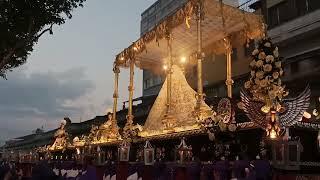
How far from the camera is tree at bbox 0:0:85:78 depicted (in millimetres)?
15812

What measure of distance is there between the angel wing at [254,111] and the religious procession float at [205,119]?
0.02 metres

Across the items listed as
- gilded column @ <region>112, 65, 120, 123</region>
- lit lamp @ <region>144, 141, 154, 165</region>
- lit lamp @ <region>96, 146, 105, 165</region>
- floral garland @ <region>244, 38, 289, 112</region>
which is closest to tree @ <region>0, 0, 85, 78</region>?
gilded column @ <region>112, 65, 120, 123</region>

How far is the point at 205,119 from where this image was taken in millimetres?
9805

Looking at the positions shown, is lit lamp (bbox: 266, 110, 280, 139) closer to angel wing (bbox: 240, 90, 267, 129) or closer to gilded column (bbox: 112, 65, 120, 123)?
angel wing (bbox: 240, 90, 267, 129)

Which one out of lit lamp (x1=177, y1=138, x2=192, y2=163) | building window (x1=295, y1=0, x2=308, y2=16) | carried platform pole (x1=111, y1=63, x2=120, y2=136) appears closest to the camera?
lit lamp (x1=177, y1=138, x2=192, y2=163)

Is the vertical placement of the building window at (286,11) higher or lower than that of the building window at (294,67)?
higher

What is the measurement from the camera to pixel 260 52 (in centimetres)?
Result: 813

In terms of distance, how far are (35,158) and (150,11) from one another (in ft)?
86.6

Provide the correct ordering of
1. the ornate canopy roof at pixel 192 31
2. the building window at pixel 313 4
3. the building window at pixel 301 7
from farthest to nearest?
the building window at pixel 301 7 → the building window at pixel 313 4 → the ornate canopy roof at pixel 192 31

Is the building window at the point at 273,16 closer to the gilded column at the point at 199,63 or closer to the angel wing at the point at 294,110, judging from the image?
the gilded column at the point at 199,63

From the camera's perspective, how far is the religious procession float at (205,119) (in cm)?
757

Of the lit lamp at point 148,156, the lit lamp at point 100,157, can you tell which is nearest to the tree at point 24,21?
A: the lit lamp at point 100,157

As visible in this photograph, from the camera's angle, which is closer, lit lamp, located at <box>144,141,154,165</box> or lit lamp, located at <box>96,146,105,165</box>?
lit lamp, located at <box>144,141,154,165</box>

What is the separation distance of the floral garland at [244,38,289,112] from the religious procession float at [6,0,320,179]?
0.02 m
